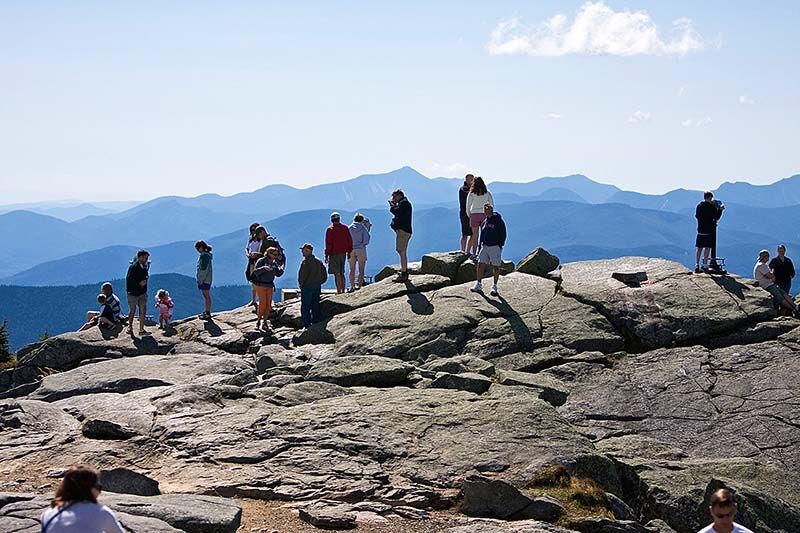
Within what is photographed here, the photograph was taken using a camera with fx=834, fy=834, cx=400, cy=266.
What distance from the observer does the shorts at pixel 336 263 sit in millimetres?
31797

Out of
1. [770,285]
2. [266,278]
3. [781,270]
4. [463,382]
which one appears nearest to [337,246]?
[266,278]

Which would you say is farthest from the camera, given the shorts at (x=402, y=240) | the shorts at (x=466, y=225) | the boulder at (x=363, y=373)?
the shorts at (x=466, y=225)

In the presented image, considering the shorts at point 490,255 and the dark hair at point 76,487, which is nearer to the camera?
the dark hair at point 76,487

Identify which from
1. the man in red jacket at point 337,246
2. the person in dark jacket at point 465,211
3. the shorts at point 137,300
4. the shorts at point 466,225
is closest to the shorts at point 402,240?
the man in red jacket at point 337,246

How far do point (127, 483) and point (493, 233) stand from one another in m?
16.1

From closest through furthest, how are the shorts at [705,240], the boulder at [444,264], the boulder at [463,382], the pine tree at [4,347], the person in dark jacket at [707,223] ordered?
the boulder at [463,382] → the person in dark jacket at [707,223] → the shorts at [705,240] → the boulder at [444,264] → the pine tree at [4,347]

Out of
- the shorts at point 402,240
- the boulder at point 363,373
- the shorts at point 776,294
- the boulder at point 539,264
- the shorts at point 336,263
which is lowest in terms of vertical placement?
the boulder at point 363,373

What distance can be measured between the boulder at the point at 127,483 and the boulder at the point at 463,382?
28.5ft

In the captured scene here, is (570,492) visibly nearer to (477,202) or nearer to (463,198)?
(477,202)

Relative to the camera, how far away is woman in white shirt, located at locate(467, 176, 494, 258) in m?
30.2

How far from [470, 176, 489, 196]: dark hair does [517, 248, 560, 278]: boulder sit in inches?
123

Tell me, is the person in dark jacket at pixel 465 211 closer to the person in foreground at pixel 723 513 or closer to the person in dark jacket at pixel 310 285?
the person in dark jacket at pixel 310 285

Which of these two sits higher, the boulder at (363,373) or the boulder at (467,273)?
the boulder at (467,273)

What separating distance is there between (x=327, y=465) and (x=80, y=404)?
833 cm
